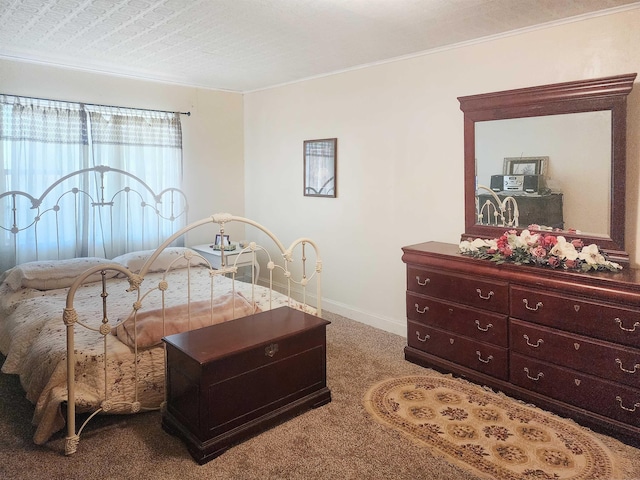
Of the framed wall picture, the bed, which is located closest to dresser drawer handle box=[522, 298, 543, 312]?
the bed

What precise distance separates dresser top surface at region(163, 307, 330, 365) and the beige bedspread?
320 millimetres

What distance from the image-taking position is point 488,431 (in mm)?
2496

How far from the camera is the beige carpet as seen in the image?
7.04ft

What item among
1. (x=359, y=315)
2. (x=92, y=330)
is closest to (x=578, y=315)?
(x=359, y=315)

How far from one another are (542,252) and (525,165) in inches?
27.8

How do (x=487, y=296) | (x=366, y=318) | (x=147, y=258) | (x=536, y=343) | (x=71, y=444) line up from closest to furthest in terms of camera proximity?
(x=71, y=444) < (x=536, y=343) < (x=487, y=296) < (x=147, y=258) < (x=366, y=318)

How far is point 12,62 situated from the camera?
3875 millimetres

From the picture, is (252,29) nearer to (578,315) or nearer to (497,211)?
(497,211)

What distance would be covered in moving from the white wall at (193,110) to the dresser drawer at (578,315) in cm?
365

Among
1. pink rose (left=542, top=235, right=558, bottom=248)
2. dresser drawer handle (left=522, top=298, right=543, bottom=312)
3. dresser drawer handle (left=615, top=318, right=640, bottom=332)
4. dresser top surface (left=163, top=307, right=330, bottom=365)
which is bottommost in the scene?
dresser top surface (left=163, top=307, right=330, bottom=365)

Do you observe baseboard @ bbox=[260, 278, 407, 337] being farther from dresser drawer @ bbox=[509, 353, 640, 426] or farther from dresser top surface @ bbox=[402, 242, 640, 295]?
dresser drawer @ bbox=[509, 353, 640, 426]

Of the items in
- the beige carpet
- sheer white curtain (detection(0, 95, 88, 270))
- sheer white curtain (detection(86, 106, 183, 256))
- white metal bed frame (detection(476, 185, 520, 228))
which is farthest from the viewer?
sheer white curtain (detection(86, 106, 183, 256))

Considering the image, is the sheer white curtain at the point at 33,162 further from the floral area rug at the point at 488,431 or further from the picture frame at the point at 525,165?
the picture frame at the point at 525,165

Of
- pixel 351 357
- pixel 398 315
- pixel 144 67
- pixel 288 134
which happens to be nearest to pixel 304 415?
pixel 351 357
